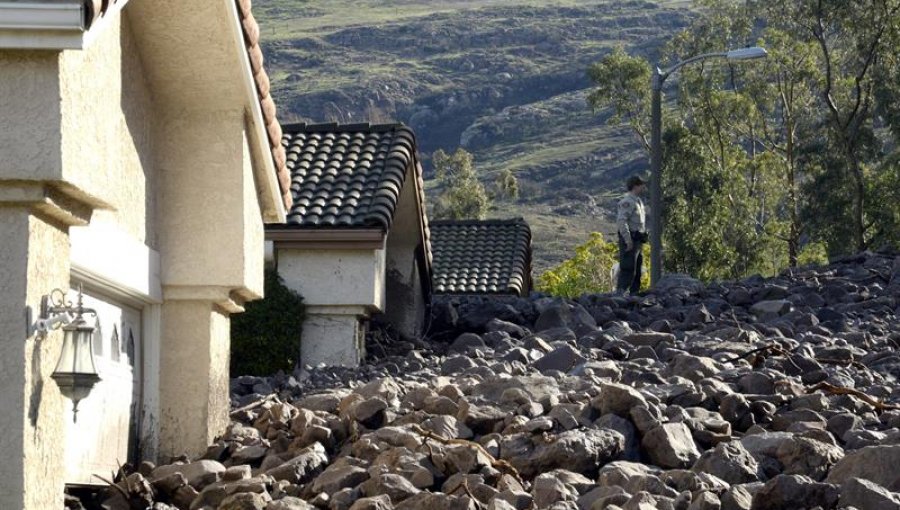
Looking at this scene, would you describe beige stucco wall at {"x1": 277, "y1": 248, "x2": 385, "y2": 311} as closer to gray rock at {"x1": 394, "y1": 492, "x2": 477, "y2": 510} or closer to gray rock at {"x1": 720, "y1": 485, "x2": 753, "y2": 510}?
gray rock at {"x1": 394, "y1": 492, "x2": 477, "y2": 510}

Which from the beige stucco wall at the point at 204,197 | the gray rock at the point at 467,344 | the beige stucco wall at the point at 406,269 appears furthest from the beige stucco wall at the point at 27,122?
the beige stucco wall at the point at 406,269

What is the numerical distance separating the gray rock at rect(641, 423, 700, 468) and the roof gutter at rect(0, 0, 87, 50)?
419cm

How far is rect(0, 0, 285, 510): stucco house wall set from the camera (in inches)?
283

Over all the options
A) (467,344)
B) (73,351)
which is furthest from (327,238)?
(73,351)

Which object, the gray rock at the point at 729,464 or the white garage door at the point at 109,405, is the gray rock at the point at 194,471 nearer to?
the white garage door at the point at 109,405

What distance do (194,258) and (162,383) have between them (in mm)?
935

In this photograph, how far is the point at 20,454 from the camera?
7223 millimetres

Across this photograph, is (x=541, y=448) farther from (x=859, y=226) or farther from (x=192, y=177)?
(x=859, y=226)

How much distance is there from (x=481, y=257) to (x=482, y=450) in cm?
2955

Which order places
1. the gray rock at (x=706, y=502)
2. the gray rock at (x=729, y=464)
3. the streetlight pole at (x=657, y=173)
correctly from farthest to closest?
the streetlight pole at (x=657, y=173) < the gray rock at (x=729, y=464) < the gray rock at (x=706, y=502)

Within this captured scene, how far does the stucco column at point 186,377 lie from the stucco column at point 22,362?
10.7ft

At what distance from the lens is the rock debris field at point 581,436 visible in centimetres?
846

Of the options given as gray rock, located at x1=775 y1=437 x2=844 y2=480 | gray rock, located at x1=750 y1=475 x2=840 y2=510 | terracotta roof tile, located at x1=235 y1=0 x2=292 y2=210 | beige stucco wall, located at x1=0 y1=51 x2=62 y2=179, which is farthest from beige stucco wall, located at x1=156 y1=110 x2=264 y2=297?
gray rock, located at x1=750 y1=475 x2=840 y2=510

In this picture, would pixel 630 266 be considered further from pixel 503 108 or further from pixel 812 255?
pixel 503 108
